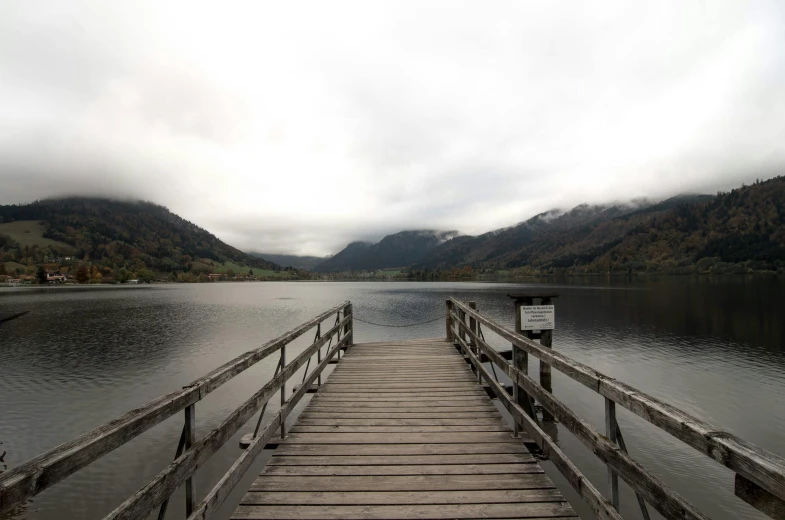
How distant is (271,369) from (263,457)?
9.83 metres

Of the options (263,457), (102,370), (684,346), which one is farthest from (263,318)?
(684,346)

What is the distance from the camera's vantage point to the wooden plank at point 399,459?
4.69 m

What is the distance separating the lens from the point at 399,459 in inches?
187

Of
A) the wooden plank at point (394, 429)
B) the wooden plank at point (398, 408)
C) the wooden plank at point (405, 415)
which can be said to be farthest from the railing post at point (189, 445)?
the wooden plank at point (398, 408)

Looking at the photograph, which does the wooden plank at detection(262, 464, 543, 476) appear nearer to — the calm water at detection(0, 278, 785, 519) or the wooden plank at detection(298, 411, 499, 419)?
the wooden plank at detection(298, 411, 499, 419)

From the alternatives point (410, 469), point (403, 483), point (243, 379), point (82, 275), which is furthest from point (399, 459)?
point (82, 275)

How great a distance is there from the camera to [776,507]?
1888mm

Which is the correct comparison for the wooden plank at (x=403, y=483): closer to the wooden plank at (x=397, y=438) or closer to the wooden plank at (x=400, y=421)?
the wooden plank at (x=397, y=438)

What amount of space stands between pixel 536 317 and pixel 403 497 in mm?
5473

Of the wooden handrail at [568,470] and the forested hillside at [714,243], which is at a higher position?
the forested hillside at [714,243]

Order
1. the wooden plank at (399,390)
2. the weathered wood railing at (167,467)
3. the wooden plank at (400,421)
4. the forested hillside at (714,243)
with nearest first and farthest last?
the weathered wood railing at (167,467), the wooden plank at (400,421), the wooden plank at (399,390), the forested hillside at (714,243)

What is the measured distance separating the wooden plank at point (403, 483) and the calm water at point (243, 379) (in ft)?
14.3

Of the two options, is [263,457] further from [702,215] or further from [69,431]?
[702,215]

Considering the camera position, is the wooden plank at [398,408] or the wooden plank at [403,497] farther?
the wooden plank at [398,408]
